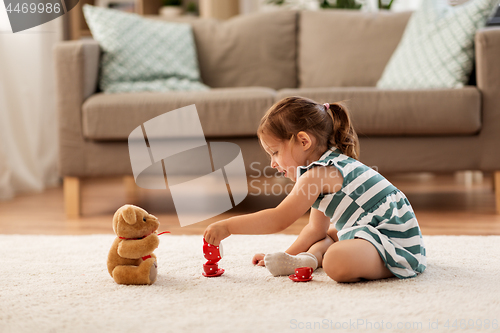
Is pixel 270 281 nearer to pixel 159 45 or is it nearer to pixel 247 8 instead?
pixel 159 45

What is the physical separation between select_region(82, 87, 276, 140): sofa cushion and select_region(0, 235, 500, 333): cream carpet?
60cm

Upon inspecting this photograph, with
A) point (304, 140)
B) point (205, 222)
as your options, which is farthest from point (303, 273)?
point (205, 222)

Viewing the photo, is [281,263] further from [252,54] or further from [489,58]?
[252,54]

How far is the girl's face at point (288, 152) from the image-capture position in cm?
103

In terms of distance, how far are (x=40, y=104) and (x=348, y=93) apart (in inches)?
71.5

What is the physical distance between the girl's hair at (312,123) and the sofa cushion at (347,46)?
1.22 metres

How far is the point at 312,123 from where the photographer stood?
1.03 m

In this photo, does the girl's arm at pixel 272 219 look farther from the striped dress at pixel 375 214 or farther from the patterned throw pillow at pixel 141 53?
the patterned throw pillow at pixel 141 53

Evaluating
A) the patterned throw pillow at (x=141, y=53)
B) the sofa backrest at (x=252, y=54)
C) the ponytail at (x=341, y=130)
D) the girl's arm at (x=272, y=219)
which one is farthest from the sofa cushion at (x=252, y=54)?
the girl's arm at (x=272, y=219)

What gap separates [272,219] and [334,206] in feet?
0.49

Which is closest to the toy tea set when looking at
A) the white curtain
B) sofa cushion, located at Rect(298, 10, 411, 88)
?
sofa cushion, located at Rect(298, 10, 411, 88)

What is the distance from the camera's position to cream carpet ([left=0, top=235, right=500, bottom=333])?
2.34 ft

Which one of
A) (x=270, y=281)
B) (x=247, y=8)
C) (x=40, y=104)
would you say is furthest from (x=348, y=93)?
(x=247, y=8)

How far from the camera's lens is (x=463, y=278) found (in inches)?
37.2
